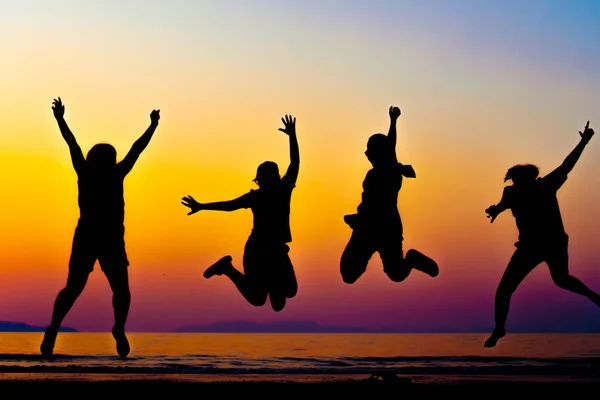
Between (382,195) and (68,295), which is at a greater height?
Answer: (382,195)

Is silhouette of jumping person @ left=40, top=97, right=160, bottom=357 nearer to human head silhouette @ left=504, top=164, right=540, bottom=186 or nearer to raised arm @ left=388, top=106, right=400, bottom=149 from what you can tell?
raised arm @ left=388, top=106, right=400, bottom=149

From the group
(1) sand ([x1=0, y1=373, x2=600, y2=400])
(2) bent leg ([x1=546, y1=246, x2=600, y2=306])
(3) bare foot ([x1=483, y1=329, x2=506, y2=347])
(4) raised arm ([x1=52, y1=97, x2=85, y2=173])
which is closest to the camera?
(1) sand ([x1=0, y1=373, x2=600, y2=400])

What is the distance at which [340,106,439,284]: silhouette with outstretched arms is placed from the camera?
46.3 feet

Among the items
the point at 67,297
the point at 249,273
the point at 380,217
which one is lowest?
the point at 67,297

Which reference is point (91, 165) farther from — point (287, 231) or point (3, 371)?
point (3, 371)

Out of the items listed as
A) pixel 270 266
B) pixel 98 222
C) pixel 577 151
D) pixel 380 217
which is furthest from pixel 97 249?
pixel 577 151

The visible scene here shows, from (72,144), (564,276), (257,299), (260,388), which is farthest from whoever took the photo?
(564,276)

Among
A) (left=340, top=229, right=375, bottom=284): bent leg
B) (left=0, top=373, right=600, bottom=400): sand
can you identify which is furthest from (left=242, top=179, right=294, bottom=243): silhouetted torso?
(left=0, top=373, right=600, bottom=400): sand

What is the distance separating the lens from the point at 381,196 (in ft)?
46.4

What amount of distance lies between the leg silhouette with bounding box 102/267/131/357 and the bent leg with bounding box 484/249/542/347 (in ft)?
20.0

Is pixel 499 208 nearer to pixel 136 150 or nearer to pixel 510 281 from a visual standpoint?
pixel 510 281

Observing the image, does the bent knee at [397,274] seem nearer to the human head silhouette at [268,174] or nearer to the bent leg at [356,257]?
the bent leg at [356,257]

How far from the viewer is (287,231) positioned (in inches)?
575

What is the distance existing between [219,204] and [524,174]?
5065 mm
